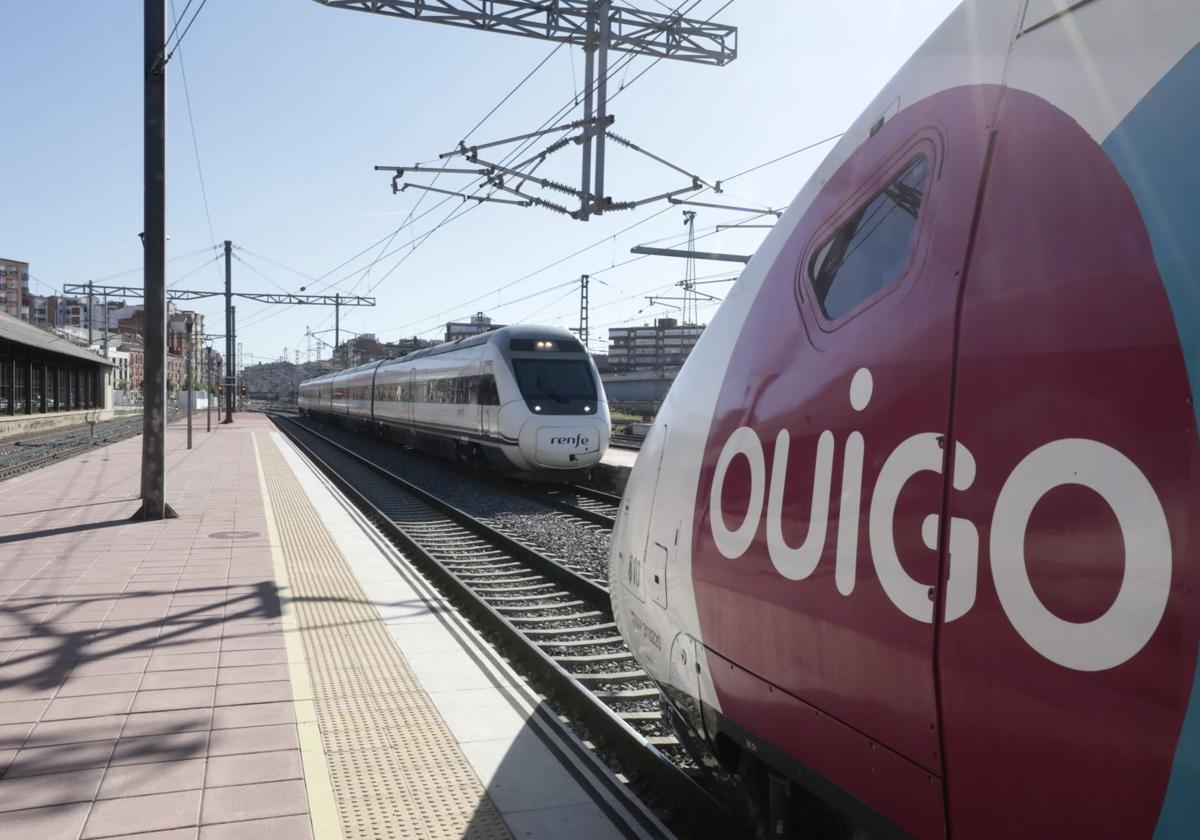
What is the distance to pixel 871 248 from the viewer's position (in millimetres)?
2373

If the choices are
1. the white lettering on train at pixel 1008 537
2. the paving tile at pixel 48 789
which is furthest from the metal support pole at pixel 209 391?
the white lettering on train at pixel 1008 537

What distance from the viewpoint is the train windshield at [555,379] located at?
1686 centimetres

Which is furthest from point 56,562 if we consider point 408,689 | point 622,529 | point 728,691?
point 728,691

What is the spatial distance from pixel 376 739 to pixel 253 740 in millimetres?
582

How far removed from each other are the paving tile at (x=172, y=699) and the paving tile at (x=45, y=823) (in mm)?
1227

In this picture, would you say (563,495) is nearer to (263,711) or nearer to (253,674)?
(253,674)

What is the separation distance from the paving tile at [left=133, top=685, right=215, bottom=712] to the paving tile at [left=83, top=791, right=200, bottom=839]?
1.19 metres

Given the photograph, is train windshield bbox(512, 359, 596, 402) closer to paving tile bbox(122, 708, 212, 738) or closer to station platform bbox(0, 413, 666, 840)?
station platform bbox(0, 413, 666, 840)

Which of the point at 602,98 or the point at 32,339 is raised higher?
the point at 602,98

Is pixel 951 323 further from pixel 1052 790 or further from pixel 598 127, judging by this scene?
pixel 598 127

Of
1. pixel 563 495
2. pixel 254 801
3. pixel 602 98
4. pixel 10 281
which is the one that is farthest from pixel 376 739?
pixel 10 281

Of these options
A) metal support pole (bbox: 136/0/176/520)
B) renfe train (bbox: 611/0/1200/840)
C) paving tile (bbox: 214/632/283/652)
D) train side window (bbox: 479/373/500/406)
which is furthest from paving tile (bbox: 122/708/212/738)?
train side window (bbox: 479/373/500/406)

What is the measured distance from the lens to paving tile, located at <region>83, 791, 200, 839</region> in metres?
3.63

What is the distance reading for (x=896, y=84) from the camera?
2445 millimetres
